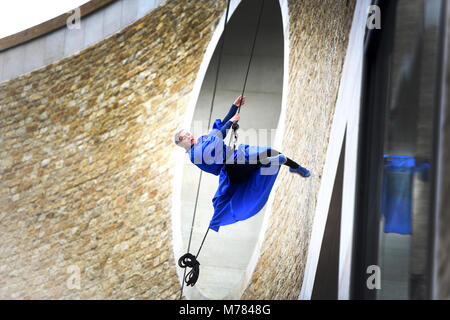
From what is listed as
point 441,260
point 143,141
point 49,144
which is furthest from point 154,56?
point 441,260

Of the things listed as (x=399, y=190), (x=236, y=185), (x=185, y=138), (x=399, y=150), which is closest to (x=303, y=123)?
(x=236, y=185)

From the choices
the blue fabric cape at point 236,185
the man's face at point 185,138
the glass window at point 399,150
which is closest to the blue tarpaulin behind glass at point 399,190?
the glass window at point 399,150

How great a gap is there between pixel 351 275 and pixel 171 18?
2.51 meters

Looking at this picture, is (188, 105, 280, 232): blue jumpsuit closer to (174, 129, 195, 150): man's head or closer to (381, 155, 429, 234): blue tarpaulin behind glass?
(174, 129, 195, 150): man's head

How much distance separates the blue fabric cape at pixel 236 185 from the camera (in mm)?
3275

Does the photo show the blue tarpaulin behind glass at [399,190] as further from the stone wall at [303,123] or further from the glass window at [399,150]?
the stone wall at [303,123]

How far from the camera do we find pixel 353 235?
3389 mm

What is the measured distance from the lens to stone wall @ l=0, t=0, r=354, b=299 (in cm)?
473

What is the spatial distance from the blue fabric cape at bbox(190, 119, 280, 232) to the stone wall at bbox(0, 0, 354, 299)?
110 cm

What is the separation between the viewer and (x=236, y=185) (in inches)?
134

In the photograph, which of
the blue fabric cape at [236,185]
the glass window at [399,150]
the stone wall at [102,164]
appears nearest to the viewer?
the glass window at [399,150]

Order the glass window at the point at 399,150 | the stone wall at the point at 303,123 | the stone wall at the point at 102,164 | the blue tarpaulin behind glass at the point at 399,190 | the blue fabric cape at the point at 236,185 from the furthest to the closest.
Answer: the stone wall at the point at 102,164
the stone wall at the point at 303,123
the blue fabric cape at the point at 236,185
the blue tarpaulin behind glass at the point at 399,190
the glass window at the point at 399,150

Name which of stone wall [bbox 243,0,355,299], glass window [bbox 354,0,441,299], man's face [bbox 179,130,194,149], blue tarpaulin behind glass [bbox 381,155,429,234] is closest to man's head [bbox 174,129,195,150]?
man's face [bbox 179,130,194,149]
